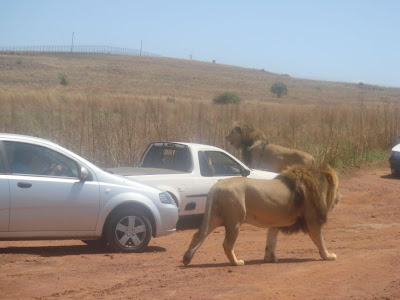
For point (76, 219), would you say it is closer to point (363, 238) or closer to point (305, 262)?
point (305, 262)

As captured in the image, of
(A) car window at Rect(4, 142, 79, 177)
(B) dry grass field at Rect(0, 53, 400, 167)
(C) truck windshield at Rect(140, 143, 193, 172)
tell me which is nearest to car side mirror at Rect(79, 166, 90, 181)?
(A) car window at Rect(4, 142, 79, 177)

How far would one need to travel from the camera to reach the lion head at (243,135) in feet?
53.5

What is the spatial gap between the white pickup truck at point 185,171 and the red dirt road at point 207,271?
731mm

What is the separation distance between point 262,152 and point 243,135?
736 millimetres

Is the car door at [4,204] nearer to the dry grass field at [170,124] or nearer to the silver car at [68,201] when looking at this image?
the silver car at [68,201]

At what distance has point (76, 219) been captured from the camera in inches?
380

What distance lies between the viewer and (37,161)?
9688 millimetres

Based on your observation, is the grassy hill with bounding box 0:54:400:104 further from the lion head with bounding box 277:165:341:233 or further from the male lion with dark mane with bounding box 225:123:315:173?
the lion head with bounding box 277:165:341:233

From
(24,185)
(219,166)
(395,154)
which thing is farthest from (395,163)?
(24,185)

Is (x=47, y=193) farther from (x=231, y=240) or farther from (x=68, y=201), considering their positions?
(x=231, y=240)

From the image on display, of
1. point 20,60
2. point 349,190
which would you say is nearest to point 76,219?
point 349,190

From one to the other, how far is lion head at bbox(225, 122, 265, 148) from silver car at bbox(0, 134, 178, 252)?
6.26 m

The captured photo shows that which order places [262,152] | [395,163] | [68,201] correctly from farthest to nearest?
[395,163], [262,152], [68,201]

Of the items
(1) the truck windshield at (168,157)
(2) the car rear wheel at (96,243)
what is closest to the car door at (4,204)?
(2) the car rear wheel at (96,243)
